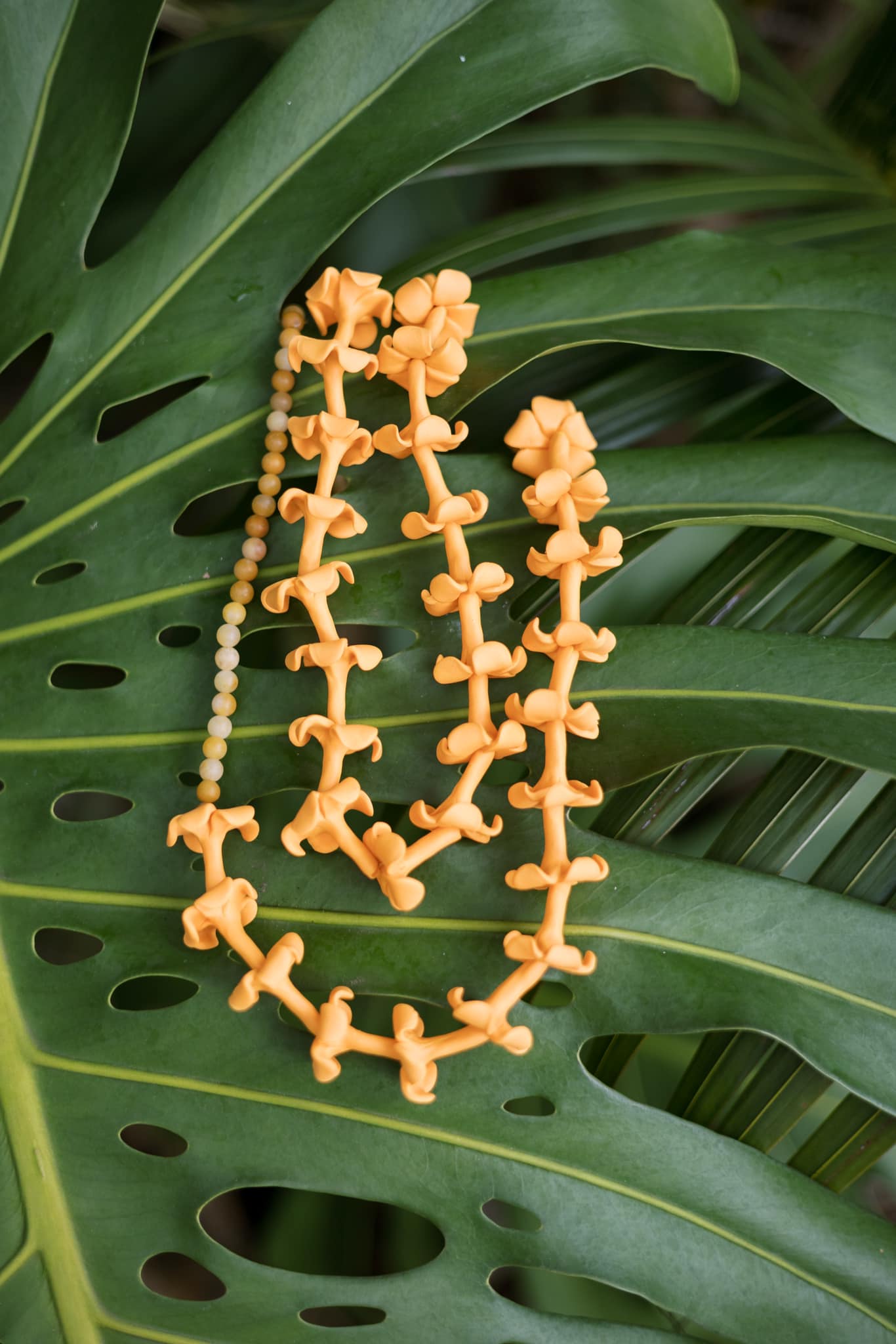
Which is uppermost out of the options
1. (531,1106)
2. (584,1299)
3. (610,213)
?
(610,213)

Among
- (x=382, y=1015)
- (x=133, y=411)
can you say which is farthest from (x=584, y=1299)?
(x=133, y=411)

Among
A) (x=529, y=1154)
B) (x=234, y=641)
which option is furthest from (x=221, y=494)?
(x=529, y=1154)

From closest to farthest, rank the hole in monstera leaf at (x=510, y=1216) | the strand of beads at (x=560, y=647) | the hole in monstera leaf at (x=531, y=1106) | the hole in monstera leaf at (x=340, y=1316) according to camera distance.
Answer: the strand of beads at (x=560, y=647), the hole in monstera leaf at (x=531, y=1106), the hole in monstera leaf at (x=510, y=1216), the hole in monstera leaf at (x=340, y=1316)

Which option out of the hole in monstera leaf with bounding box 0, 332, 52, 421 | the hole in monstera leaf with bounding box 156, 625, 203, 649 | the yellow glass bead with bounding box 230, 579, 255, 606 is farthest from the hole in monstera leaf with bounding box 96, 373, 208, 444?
the yellow glass bead with bounding box 230, 579, 255, 606

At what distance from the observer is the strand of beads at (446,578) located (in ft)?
1.51

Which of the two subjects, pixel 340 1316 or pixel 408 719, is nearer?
pixel 408 719

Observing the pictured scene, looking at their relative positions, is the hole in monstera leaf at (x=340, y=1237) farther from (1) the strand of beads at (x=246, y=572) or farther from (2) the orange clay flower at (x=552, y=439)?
(2) the orange clay flower at (x=552, y=439)

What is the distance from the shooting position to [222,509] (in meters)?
0.72

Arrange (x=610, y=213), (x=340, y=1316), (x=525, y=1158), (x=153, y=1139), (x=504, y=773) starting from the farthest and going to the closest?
(x=153, y=1139)
(x=340, y=1316)
(x=610, y=213)
(x=504, y=773)
(x=525, y=1158)

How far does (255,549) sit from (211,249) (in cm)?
18

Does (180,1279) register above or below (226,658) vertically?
below

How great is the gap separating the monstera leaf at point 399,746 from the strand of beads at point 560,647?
3 cm

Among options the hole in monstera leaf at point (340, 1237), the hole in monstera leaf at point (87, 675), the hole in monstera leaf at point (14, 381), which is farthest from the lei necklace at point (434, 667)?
the hole in monstera leaf at point (14, 381)

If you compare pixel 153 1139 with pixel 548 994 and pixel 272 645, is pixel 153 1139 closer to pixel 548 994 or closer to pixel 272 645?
pixel 548 994
